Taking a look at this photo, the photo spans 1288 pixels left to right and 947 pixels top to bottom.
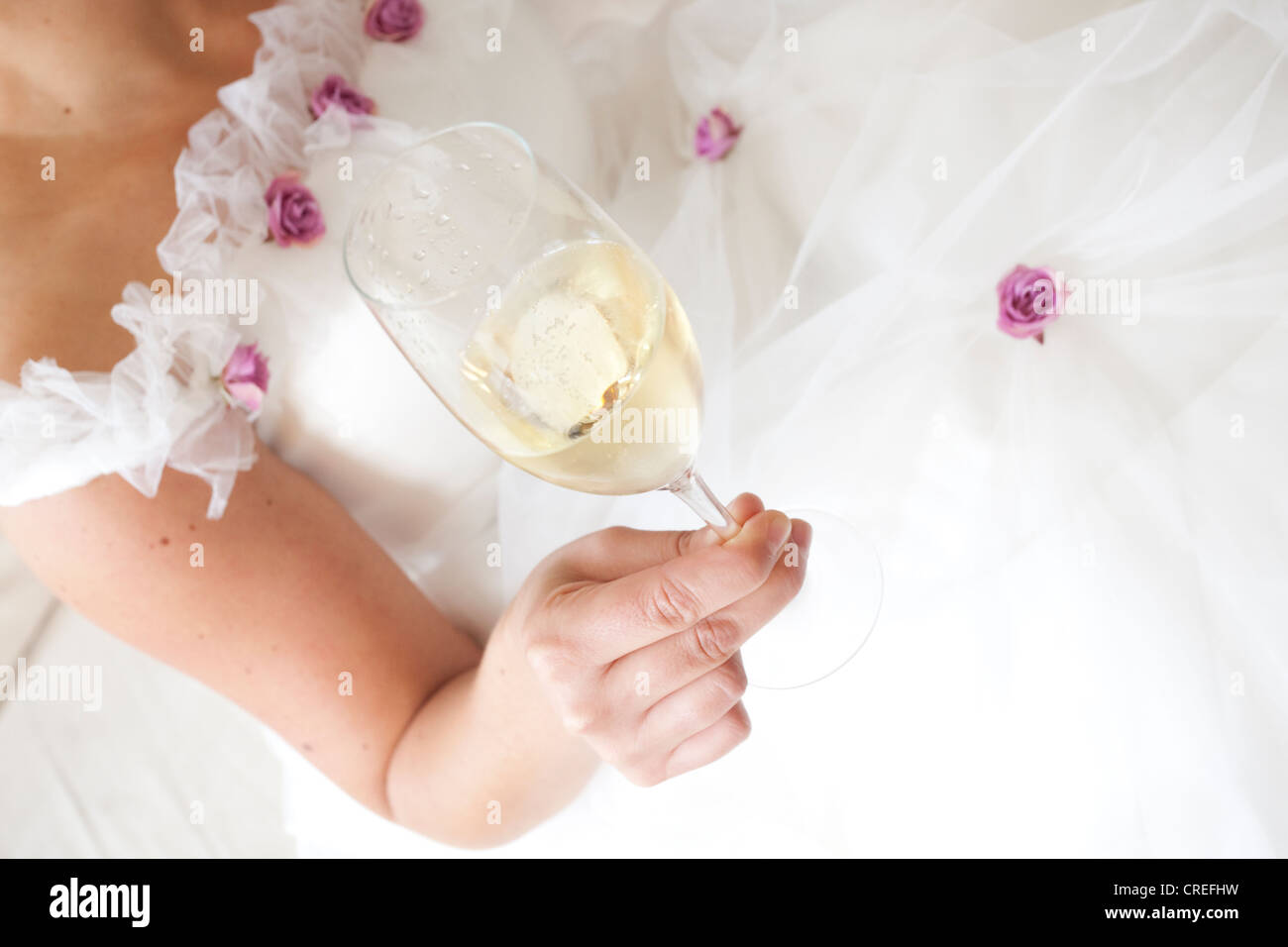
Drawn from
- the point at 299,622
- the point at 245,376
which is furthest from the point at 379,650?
the point at 245,376

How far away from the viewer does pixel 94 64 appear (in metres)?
0.95

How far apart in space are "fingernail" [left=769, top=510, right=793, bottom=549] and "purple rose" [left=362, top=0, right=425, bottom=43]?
73cm

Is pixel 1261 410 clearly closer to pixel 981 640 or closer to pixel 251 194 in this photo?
pixel 981 640

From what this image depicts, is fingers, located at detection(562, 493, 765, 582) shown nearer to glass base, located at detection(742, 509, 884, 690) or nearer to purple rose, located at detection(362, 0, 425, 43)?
glass base, located at detection(742, 509, 884, 690)

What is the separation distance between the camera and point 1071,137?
751 mm

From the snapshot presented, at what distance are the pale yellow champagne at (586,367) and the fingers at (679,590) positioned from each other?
0.06m

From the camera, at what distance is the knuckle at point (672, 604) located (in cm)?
57

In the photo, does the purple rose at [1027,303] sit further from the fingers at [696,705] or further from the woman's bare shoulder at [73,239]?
the woman's bare shoulder at [73,239]

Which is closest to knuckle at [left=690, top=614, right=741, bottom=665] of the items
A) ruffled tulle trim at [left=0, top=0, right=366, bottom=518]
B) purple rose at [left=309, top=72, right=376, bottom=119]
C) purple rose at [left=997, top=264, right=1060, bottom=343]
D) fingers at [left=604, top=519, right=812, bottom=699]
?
fingers at [left=604, top=519, right=812, bottom=699]

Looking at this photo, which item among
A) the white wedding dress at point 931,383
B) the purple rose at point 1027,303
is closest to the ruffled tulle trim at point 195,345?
the white wedding dress at point 931,383

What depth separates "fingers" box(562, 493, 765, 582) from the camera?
65cm
